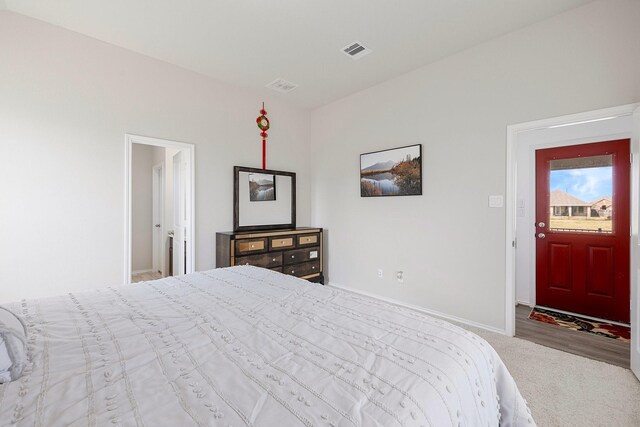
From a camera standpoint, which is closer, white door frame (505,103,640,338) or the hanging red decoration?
white door frame (505,103,640,338)

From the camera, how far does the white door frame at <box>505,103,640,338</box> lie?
6.89 ft

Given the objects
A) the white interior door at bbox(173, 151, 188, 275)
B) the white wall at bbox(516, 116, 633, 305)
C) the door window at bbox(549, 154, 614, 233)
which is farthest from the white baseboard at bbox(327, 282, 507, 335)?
the white interior door at bbox(173, 151, 188, 275)

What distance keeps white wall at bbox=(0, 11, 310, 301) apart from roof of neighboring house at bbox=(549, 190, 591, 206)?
4350 mm

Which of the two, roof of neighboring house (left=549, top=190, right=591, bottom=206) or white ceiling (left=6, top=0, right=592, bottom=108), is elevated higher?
white ceiling (left=6, top=0, right=592, bottom=108)

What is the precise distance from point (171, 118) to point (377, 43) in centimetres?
241

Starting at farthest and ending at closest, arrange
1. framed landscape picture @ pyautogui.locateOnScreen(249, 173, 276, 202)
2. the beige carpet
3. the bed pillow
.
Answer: framed landscape picture @ pyautogui.locateOnScreen(249, 173, 276, 202) < the beige carpet < the bed pillow

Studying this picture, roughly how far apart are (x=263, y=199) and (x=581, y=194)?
398 centimetres

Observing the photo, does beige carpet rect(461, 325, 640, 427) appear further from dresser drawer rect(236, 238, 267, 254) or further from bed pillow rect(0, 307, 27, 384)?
dresser drawer rect(236, 238, 267, 254)

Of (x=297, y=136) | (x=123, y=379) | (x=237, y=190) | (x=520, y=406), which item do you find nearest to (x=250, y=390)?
(x=123, y=379)

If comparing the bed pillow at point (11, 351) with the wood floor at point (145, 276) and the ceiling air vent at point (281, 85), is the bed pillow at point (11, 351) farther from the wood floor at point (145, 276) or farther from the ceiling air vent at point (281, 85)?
the wood floor at point (145, 276)

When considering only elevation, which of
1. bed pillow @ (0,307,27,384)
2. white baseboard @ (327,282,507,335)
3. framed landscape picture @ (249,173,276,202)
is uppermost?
framed landscape picture @ (249,173,276,202)

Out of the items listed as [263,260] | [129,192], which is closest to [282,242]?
[263,260]

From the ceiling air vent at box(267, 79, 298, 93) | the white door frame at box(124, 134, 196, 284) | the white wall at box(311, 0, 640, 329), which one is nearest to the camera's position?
the white wall at box(311, 0, 640, 329)

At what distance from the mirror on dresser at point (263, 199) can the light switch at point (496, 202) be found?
2644 millimetres
